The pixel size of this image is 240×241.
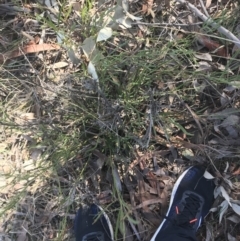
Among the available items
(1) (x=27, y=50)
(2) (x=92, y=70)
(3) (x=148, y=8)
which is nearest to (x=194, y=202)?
(2) (x=92, y=70)

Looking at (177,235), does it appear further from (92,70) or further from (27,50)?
(27,50)

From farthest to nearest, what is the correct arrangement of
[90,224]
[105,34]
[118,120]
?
[90,224] < [118,120] < [105,34]

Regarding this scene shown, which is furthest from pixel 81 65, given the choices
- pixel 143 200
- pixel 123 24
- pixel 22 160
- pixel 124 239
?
pixel 124 239

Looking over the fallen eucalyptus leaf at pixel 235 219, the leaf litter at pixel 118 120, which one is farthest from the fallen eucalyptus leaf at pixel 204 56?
the fallen eucalyptus leaf at pixel 235 219

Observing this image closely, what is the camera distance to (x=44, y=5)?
6.41 feet

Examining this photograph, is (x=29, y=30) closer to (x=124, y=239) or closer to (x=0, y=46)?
(x=0, y=46)

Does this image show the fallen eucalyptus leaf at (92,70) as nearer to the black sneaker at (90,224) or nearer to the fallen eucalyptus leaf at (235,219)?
the black sneaker at (90,224)

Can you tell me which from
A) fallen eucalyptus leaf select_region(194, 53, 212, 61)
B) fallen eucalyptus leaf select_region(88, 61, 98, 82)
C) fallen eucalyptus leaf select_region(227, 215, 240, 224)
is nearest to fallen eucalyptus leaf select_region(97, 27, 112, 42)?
fallen eucalyptus leaf select_region(88, 61, 98, 82)

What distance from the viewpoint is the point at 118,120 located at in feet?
6.06

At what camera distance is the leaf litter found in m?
1.87

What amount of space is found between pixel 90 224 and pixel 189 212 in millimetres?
441

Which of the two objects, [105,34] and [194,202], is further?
[194,202]

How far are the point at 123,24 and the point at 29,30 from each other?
0.48m

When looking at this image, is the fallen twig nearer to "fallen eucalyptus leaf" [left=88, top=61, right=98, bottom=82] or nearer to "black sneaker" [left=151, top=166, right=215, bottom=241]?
"fallen eucalyptus leaf" [left=88, top=61, right=98, bottom=82]
